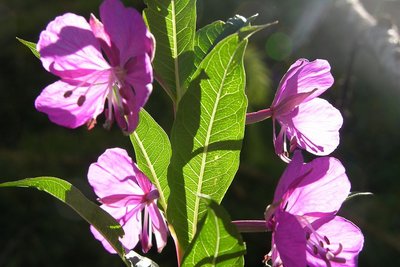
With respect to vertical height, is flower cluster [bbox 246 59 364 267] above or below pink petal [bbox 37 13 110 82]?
below

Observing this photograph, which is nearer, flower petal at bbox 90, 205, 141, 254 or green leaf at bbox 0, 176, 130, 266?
green leaf at bbox 0, 176, 130, 266

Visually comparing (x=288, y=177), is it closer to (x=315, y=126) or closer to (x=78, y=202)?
(x=315, y=126)

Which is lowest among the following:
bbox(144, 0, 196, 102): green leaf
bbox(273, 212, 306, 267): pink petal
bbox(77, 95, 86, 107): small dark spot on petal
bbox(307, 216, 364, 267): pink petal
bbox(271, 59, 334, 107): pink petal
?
bbox(307, 216, 364, 267): pink petal

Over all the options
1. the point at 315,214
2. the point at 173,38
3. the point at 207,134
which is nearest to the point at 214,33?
the point at 173,38

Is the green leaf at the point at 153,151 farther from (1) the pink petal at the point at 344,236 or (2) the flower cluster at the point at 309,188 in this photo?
(1) the pink petal at the point at 344,236

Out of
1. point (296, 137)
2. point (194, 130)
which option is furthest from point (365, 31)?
point (194, 130)

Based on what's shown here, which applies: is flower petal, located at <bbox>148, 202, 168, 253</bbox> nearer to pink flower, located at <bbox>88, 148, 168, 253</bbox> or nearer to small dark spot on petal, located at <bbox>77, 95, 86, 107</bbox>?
pink flower, located at <bbox>88, 148, 168, 253</bbox>

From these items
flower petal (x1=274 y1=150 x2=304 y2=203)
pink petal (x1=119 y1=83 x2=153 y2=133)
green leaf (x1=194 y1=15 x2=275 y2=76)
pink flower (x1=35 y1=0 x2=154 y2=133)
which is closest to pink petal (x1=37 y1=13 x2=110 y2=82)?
pink flower (x1=35 y1=0 x2=154 y2=133)

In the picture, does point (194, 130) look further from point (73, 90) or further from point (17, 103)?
point (17, 103)

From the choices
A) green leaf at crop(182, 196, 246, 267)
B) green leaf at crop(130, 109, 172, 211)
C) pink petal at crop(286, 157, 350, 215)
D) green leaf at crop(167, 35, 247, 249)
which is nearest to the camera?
green leaf at crop(182, 196, 246, 267)
